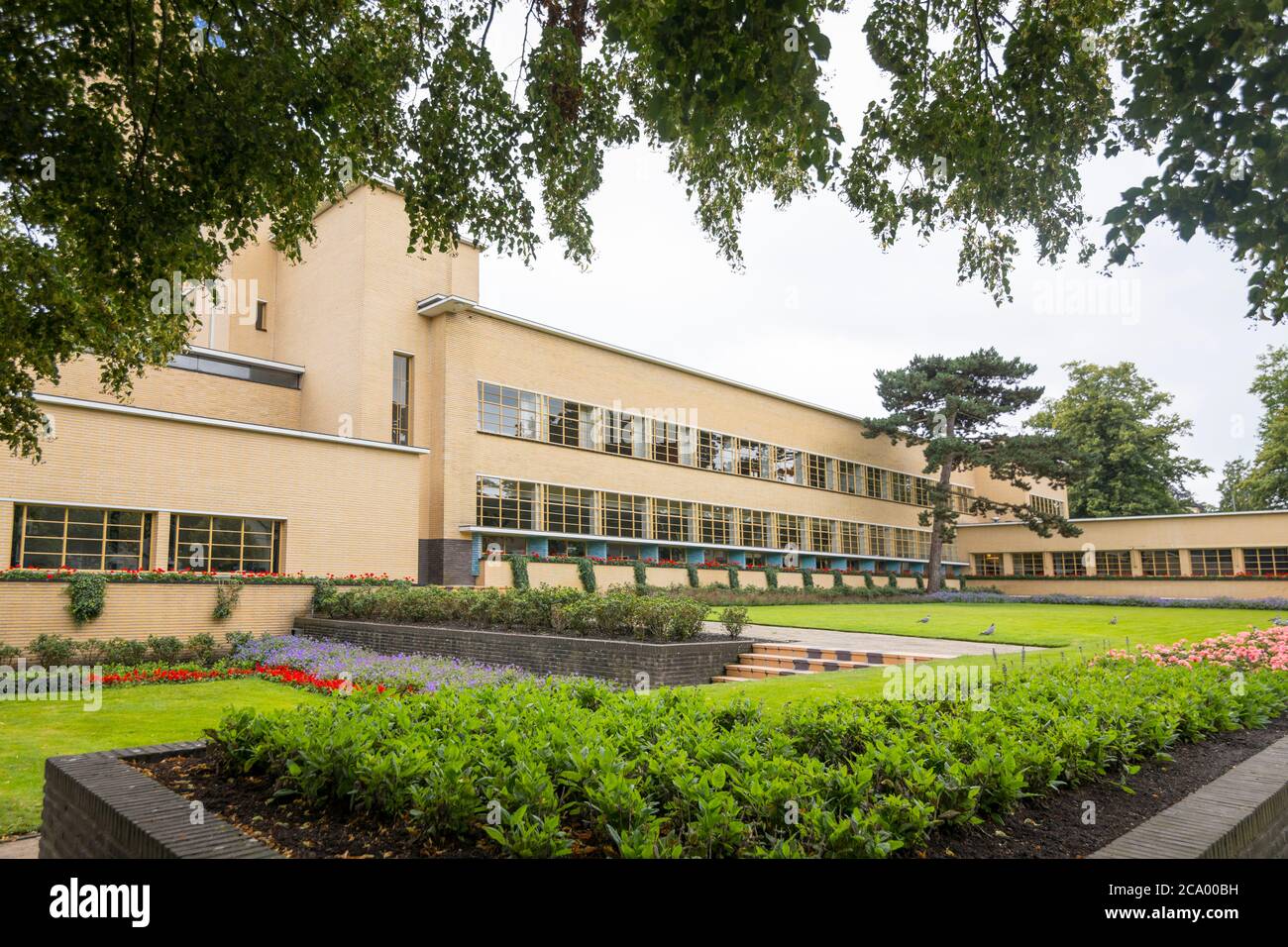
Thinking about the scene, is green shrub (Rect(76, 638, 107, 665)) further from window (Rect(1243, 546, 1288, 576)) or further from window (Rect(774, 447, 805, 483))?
window (Rect(1243, 546, 1288, 576))

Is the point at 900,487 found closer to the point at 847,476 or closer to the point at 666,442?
the point at 847,476

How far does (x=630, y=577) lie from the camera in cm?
3114

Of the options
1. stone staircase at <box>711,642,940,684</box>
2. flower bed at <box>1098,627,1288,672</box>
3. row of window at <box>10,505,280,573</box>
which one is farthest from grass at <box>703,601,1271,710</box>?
row of window at <box>10,505,280,573</box>

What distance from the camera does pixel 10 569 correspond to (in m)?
16.0

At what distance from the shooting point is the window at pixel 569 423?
Result: 31172 millimetres

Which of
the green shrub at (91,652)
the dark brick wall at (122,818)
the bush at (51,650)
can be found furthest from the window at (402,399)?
the dark brick wall at (122,818)

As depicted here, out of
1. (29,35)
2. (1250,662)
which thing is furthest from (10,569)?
(1250,662)

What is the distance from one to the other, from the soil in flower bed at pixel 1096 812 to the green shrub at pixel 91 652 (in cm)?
1671

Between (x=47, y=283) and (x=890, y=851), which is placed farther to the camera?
(x=47, y=283)

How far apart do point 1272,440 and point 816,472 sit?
24211 millimetres

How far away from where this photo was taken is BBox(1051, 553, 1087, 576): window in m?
46.8

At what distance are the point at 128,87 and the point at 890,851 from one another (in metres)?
7.79

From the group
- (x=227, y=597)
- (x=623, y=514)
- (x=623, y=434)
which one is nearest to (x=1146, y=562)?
(x=623, y=514)
